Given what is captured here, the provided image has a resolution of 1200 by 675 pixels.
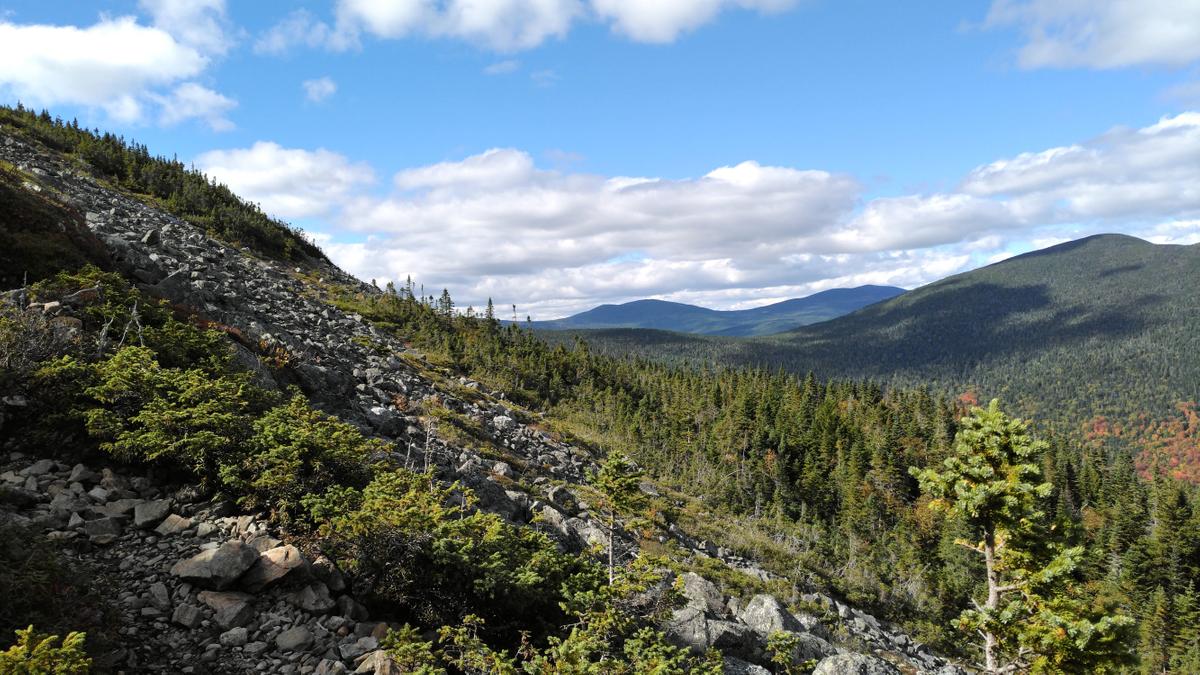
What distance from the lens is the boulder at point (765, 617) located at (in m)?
22.4

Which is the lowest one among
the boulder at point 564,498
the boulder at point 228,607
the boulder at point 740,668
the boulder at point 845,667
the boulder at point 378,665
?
the boulder at point 845,667

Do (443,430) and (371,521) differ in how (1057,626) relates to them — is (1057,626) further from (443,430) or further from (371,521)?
(443,430)

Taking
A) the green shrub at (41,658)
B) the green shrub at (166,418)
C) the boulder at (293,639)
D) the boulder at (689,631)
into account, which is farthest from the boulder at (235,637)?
the boulder at (689,631)

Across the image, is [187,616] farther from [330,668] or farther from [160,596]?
[330,668]

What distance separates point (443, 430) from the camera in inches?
1082

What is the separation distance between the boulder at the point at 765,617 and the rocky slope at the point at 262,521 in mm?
85

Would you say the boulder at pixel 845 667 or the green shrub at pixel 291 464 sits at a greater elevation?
the green shrub at pixel 291 464

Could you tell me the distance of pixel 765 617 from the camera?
23.1m

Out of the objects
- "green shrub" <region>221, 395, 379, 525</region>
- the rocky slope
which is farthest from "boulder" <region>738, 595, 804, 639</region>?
"green shrub" <region>221, 395, 379, 525</region>

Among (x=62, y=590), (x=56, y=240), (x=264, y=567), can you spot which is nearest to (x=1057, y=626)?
(x=264, y=567)

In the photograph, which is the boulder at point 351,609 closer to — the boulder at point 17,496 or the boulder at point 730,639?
the boulder at point 17,496

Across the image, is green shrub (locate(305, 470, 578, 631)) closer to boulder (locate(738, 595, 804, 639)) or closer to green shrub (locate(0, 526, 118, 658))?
green shrub (locate(0, 526, 118, 658))

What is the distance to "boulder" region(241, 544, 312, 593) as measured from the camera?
8.73 meters

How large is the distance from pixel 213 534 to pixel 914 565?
70909mm
